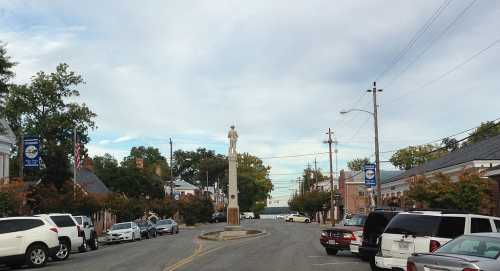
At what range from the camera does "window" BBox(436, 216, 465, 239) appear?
46.5 ft

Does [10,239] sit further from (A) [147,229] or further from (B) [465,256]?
(A) [147,229]

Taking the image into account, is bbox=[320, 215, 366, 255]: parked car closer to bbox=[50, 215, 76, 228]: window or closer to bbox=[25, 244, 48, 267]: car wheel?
bbox=[25, 244, 48, 267]: car wheel

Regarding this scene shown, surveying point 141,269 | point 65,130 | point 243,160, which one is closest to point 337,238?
point 141,269

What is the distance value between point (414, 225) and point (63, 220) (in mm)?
17702

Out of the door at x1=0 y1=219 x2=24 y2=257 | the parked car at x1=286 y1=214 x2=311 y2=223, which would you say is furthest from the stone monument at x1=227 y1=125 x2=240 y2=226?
the parked car at x1=286 y1=214 x2=311 y2=223

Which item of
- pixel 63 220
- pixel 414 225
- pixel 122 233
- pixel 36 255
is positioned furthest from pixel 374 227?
pixel 122 233

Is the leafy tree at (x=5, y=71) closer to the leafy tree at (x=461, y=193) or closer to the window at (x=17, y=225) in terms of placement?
the window at (x=17, y=225)

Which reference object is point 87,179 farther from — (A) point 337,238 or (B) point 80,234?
(A) point 337,238

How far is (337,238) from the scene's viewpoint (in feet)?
79.6

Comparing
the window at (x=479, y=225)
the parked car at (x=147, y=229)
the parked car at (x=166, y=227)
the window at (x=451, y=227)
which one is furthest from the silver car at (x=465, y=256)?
the parked car at (x=166, y=227)

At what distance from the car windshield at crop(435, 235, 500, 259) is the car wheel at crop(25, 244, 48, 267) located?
51.7 feet

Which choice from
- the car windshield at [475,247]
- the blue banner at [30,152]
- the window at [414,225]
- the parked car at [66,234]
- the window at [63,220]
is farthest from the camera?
the blue banner at [30,152]

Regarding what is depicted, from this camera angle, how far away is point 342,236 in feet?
78.9

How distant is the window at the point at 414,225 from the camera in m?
14.3
